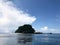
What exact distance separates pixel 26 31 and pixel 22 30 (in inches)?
350

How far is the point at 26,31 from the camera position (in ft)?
575

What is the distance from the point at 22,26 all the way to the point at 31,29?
13.1 meters

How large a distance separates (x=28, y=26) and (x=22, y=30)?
1186 cm

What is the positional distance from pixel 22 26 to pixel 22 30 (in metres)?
5.79

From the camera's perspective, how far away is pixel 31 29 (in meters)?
179

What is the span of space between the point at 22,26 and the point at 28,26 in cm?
950

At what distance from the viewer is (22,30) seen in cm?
18188

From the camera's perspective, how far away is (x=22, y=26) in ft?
592

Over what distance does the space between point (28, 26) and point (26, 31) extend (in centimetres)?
719

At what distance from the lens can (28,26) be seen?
17575 centimetres
